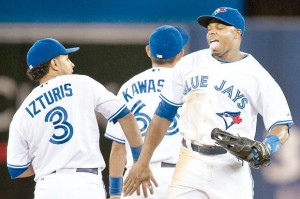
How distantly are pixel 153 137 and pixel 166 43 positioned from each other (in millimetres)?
1235

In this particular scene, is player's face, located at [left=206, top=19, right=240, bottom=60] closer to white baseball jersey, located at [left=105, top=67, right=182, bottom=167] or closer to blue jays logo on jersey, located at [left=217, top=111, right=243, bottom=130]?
blue jays logo on jersey, located at [left=217, top=111, right=243, bottom=130]

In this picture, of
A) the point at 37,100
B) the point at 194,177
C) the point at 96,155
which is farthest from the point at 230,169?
the point at 37,100

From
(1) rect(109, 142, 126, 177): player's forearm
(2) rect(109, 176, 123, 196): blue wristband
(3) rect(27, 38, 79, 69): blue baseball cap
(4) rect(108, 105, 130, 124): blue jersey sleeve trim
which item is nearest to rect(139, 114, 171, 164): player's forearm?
(4) rect(108, 105, 130, 124): blue jersey sleeve trim

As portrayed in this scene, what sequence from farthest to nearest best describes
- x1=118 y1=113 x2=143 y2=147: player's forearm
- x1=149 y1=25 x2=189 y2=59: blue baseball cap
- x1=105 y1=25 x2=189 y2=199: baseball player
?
x1=149 y1=25 x2=189 y2=59: blue baseball cap, x1=105 y1=25 x2=189 y2=199: baseball player, x1=118 y1=113 x2=143 y2=147: player's forearm

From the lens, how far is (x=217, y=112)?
592 centimetres

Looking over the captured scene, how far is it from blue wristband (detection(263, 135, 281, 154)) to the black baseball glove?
4cm

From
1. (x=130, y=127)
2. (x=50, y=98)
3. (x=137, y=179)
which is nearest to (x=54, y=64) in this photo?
(x=50, y=98)

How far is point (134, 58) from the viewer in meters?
9.19

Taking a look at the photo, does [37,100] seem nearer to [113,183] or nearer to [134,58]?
[113,183]

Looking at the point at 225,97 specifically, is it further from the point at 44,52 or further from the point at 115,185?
the point at 115,185

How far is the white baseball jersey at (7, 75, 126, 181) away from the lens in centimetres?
611

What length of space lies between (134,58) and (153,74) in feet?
7.43

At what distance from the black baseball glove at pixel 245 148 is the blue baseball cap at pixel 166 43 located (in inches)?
54.7

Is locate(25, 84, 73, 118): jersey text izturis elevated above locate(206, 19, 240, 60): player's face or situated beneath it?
situated beneath
